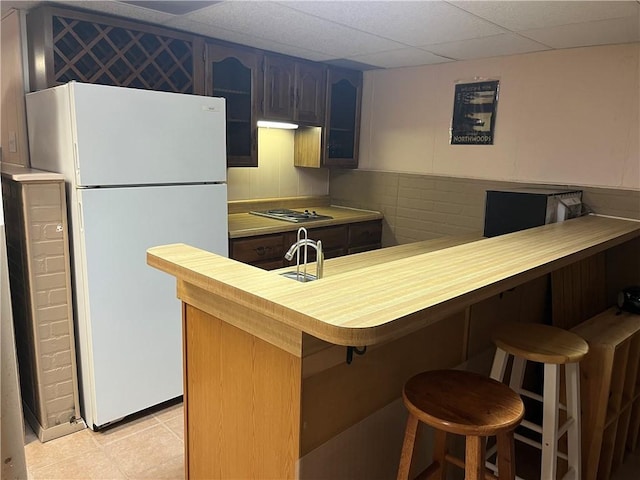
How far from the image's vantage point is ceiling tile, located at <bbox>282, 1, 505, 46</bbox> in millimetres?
2229

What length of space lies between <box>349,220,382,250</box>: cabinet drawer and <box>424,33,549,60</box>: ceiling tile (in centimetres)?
138

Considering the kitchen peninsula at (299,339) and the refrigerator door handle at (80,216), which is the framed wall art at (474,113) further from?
the refrigerator door handle at (80,216)

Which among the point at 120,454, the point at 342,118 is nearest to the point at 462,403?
the point at 120,454

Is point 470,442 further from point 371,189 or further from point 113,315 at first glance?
point 371,189

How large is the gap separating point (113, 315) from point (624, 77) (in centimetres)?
311

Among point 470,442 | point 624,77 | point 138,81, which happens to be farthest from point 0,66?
point 624,77

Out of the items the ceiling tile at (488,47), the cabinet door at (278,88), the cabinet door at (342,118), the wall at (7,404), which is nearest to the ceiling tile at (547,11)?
the ceiling tile at (488,47)

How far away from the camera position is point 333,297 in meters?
1.16

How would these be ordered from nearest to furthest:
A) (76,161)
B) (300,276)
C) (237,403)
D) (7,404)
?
(7,404) < (237,403) < (300,276) < (76,161)

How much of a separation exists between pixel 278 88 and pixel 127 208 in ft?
5.13

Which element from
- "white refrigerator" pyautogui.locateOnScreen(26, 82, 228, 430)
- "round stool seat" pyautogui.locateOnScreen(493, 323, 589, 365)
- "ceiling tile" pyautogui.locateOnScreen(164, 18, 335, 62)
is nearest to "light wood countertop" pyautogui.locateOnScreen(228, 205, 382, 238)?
"white refrigerator" pyautogui.locateOnScreen(26, 82, 228, 430)

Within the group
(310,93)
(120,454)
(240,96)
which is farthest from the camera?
(310,93)

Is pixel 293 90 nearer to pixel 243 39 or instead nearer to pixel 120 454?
pixel 243 39

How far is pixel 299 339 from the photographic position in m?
1.23
